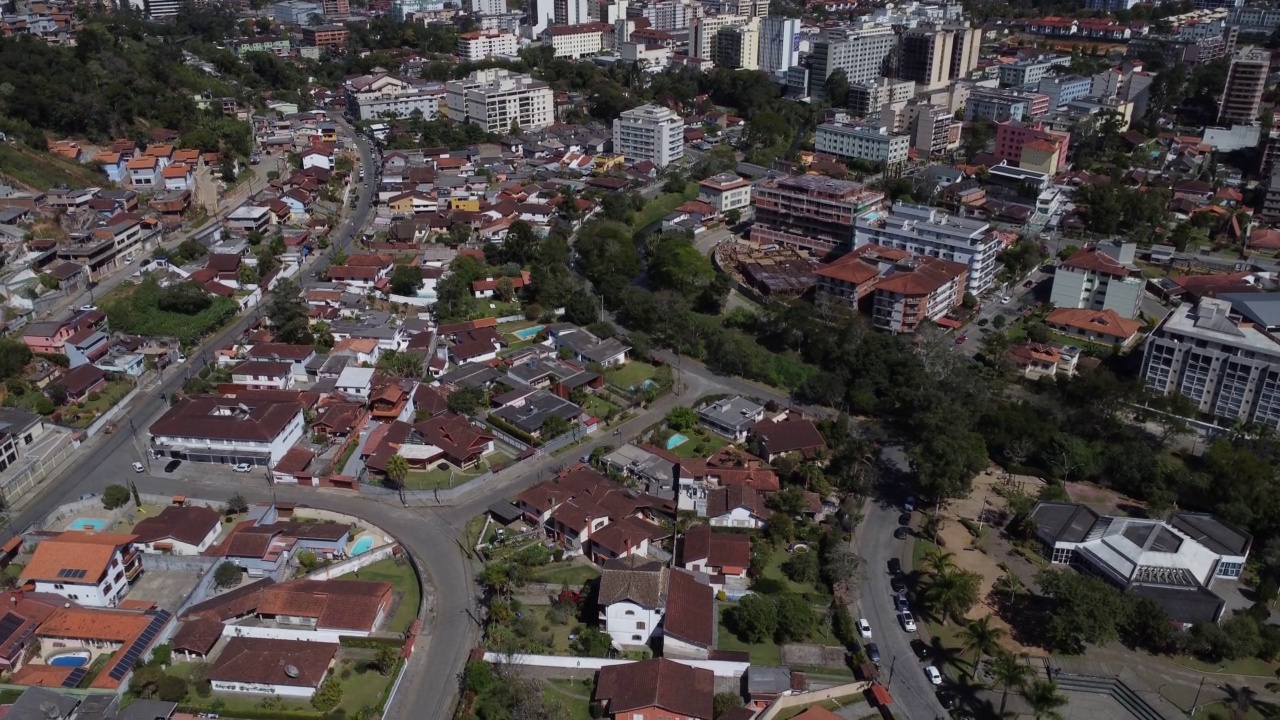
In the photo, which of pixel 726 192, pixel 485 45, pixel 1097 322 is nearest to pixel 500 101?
pixel 726 192

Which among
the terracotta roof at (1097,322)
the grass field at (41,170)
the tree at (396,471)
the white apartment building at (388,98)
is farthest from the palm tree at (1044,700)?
the white apartment building at (388,98)

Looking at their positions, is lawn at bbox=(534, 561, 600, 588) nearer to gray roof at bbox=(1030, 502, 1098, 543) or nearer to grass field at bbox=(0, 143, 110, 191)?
gray roof at bbox=(1030, 502, 1098, 543)

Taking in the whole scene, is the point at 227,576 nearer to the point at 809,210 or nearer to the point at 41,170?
the point at 809,210

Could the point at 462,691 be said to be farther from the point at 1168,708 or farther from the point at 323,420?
the point at 1168,708

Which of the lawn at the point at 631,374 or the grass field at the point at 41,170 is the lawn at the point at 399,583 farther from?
the grass field at the point at 41,170


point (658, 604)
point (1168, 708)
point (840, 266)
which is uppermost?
point (840, 266)

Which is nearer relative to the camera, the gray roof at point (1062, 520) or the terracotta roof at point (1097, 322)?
the gray roof at point (1062, 520)

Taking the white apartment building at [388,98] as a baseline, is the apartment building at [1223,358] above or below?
below

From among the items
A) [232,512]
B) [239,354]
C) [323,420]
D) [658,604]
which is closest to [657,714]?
[658,604]
